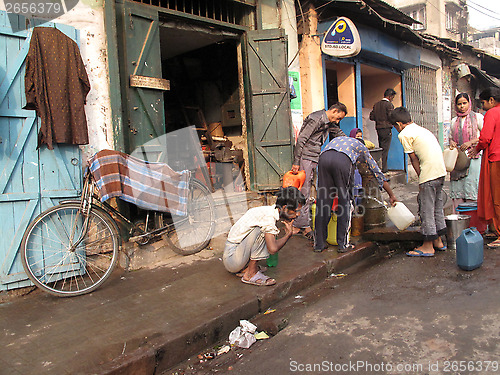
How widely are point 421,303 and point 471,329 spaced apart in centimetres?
Answer: 66

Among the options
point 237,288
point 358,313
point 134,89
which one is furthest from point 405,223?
point 134,89

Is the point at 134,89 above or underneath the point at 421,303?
above

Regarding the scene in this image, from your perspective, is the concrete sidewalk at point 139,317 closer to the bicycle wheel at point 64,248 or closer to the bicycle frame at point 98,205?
the bicycle wheel at point 64,248

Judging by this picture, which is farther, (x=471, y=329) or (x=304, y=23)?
(x=304, y=23)

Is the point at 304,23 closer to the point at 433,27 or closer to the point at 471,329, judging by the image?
the point at 471,329

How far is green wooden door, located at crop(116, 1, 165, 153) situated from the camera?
520 cm

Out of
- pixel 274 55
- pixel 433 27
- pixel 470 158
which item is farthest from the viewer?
pixel 433 27

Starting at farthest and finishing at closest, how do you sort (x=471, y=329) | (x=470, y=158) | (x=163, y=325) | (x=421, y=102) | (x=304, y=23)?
(x=421, y=102) < (x=304, y=23) < (x=470, y=158) < (x=163, y=325) < (x=471, y=329)

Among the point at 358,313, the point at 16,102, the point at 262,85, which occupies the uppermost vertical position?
the point at 262,85

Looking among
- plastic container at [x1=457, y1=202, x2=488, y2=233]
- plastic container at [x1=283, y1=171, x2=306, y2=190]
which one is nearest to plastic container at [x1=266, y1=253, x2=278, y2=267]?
plastic container at [x1=283, y1=171, x2=306, y2=190]

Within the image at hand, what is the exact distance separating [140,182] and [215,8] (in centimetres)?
377

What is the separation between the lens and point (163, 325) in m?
3.40

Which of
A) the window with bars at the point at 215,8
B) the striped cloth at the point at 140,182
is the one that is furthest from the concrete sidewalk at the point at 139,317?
the window with bars at the point at 215,8

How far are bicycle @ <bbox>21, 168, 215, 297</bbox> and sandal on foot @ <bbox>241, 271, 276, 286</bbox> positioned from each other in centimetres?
143
